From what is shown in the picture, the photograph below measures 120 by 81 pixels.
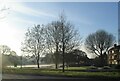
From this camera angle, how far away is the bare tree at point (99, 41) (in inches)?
→ 3733

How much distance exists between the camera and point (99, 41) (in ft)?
315

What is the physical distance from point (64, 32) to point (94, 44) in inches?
1939

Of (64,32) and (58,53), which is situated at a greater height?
(64,32)

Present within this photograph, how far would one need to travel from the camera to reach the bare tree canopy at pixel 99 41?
311ft

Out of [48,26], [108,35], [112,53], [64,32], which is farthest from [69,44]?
[112,53]

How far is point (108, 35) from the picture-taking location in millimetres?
94250

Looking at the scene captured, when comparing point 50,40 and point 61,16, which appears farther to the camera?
point 50,40

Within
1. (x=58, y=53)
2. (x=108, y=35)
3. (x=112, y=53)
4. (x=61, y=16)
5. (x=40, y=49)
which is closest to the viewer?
(x=61, y=16)

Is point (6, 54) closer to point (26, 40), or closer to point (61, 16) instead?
point (26, 40)

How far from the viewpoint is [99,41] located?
315ft

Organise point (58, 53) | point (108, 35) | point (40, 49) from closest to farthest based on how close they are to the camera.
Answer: point (58, 53) → point (40, 49) → point (108, 35)

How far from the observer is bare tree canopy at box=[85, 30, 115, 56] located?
9481 centimetres

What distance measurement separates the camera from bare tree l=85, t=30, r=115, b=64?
9481 cm

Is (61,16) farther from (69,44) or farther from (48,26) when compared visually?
(48,26)
